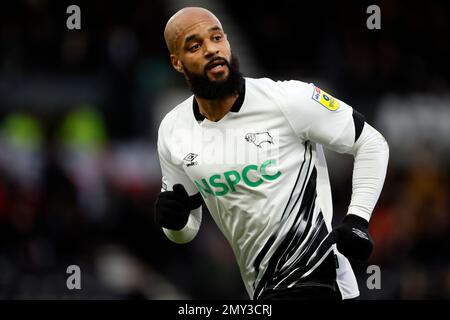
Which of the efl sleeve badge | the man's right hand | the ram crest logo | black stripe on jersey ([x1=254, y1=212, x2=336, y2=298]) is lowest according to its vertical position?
black stripe on jersey ([x1=254, y1=212, x2=336, y2=298])

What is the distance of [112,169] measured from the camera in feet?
42.3

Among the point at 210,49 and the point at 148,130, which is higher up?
the point at 148,130

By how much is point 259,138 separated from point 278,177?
0.83ft

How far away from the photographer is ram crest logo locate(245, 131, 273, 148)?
593cm

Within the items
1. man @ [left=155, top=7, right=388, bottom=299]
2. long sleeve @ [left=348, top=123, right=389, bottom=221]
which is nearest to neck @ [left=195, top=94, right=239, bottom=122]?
man @ [left=155, top=7, right=388, bottom=299]

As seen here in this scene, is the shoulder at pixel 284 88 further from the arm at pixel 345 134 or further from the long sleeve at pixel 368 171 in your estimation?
the long sleeve at pixel 368 171

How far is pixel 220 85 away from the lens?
5969 mm

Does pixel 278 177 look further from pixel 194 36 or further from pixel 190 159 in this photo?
pixel 194 36

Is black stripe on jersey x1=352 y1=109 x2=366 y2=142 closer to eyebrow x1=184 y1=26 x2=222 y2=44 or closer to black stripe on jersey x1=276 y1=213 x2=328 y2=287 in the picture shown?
black stripe on jersey x1=276 y1=213 x2=328 y2=287

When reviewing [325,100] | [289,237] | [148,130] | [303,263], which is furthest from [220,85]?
[148,130]

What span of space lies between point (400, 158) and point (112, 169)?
3.66m

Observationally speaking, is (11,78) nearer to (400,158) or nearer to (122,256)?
(122,256)

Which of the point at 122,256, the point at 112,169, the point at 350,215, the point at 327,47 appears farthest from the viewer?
the point at 327,47
